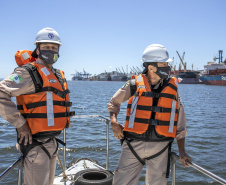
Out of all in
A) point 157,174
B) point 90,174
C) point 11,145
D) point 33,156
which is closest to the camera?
point 33,156

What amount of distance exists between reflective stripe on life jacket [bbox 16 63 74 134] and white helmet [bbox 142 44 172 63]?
1138 millimetres

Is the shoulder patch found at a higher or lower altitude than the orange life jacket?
higher

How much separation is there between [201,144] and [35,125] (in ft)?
34.1

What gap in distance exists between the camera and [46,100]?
2.70m

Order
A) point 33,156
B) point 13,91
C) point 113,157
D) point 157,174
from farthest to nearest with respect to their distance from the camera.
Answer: point 113,157, point 157,174, point 33,156, point 13,91

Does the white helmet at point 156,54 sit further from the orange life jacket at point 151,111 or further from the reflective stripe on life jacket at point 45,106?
the reflective stripe on life jacket at point 45,106

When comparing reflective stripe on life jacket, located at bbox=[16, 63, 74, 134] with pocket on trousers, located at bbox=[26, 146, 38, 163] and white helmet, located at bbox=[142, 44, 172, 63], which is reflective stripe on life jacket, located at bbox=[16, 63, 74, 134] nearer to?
pocket on trousers, located at bbox=[26, 146, 38, 163]

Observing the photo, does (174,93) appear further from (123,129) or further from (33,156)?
(33,156)

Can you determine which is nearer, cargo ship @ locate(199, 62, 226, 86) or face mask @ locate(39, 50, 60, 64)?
face mask @ locate(39, 50, 60, 64)

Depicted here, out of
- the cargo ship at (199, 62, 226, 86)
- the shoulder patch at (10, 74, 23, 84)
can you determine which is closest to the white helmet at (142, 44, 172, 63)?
the shoulder patch at (10, 74, 23, 84)

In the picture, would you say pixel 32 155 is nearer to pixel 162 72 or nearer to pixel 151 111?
pixel 151 111

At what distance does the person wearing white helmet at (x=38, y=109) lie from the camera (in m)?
2.45

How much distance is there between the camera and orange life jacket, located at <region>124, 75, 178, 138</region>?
108 inches

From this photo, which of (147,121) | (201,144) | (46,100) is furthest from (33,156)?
(201,144)
